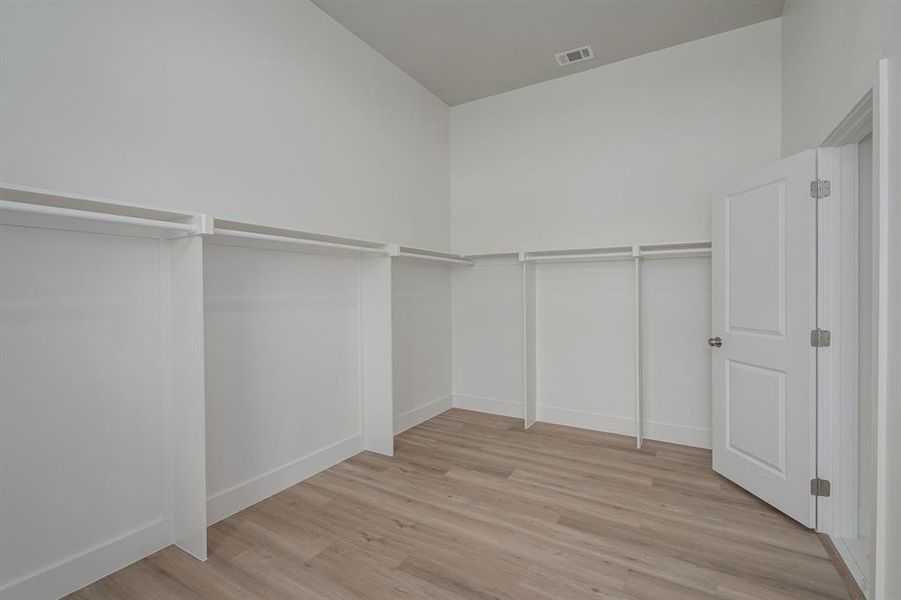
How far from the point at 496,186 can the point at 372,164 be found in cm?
136

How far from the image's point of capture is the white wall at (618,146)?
320 cm

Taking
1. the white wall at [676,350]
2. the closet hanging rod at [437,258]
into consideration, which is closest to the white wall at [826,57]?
the white wall at [676,350]

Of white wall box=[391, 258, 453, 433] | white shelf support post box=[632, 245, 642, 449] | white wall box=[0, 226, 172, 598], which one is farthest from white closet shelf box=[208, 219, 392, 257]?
white shelf support post box=[632, 245, 642, 449]

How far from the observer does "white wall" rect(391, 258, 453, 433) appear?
12.3 ft

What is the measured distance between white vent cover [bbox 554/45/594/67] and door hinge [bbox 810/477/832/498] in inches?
129

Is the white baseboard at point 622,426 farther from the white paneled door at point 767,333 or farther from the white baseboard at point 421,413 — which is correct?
the white baseboard at point 421,413

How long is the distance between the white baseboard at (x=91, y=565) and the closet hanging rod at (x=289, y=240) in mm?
1454

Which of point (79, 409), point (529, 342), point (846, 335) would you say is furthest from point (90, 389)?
point (846, 335)

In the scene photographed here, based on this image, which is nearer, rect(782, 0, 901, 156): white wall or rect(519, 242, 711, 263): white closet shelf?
rect(782, 0, 901, 156): white wall

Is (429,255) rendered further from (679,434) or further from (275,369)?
(679,434)

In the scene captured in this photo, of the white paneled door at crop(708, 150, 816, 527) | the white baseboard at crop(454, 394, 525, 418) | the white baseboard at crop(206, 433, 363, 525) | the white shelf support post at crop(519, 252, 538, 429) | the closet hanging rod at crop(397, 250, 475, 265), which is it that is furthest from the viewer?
the white baseboard at crop(454, 394, 525, 418)

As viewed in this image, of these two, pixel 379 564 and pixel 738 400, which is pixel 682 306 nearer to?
pixel 738 400

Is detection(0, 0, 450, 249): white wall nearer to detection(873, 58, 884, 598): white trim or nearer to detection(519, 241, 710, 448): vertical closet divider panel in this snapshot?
detection(519, 241, 710, 448): vertical closet divider panel

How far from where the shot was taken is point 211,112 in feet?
7.59
